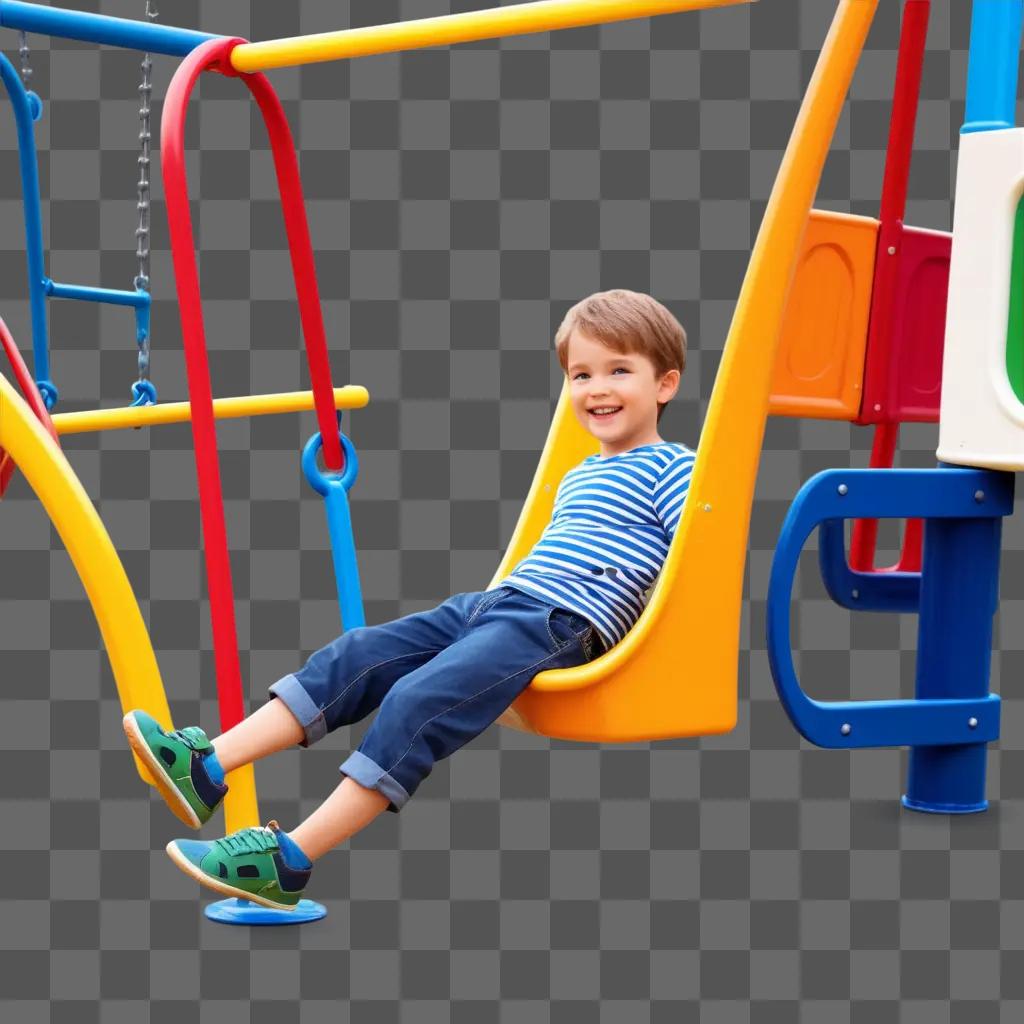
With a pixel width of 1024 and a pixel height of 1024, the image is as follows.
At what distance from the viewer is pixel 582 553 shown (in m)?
3.56

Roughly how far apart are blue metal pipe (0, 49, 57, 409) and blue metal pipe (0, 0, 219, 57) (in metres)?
0.52

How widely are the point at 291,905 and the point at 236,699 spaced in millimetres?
375

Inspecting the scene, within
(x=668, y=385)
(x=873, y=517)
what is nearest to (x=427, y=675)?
(x=668, y=385)

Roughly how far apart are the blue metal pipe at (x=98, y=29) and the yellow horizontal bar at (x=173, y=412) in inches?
29.4

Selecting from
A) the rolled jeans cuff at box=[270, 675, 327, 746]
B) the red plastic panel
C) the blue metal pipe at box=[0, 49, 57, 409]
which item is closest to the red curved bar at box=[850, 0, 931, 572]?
the red plastic panel

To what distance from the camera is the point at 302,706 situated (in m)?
Answer: 3.46

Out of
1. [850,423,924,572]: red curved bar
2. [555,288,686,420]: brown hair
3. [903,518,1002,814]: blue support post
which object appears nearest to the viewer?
[555,288,686,420]: brown hair

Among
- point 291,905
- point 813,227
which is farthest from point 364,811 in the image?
point 813,227

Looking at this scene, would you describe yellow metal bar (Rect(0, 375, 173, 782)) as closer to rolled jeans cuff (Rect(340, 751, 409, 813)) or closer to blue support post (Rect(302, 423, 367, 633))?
rolled jeans cuff (Rect(340, 751, 409, 813))

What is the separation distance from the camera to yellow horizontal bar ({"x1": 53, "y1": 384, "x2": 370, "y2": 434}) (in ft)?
13.5

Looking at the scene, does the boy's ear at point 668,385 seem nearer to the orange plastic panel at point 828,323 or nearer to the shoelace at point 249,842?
the orange plastic panel at point 828,323

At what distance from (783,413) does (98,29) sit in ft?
4.69

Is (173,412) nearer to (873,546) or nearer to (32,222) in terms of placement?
(32,222)

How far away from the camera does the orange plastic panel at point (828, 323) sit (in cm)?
390
